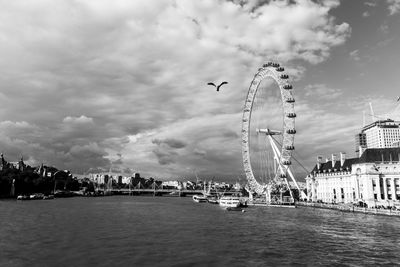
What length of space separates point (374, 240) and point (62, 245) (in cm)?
3795

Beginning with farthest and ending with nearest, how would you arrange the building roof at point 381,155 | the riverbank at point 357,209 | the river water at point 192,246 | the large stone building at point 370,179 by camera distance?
the building roof at point 381,155 < the large stone building at point 370,179 < the riverbank at point 357,209 < the river water at point 192,246

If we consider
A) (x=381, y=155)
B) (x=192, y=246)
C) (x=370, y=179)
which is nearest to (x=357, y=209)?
(x=370, y=179)

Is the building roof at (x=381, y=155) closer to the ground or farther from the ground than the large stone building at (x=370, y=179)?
farther from the ground

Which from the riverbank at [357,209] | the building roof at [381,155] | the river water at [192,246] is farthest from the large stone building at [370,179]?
the river water at [192,246]

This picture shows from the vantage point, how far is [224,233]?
53.3 metres

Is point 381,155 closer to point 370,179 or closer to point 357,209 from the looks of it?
point 370,179

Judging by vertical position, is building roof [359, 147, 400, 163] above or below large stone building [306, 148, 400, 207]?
above

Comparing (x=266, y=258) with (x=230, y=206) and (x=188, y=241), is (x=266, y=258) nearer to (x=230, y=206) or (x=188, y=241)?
(x=188, y=241)

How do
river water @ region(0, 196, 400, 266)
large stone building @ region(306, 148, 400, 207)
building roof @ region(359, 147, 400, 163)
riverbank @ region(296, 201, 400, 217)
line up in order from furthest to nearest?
1. building roof @ region(359, 147, 400, 163)
2. large stone building @ region(306, 148, 400, 207)
3. riverbank @ region(296, 201, 400, 217)
4. river water @ region(0, 196, 400, 266)

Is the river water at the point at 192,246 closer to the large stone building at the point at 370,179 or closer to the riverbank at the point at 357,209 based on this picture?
the riverbank at the point at 357,209

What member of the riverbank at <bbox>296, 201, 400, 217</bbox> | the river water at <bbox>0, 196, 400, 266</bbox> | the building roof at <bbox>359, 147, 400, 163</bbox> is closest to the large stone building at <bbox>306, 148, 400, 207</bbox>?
the building roof at <bbox>359, 147, 400, 163</bbox>

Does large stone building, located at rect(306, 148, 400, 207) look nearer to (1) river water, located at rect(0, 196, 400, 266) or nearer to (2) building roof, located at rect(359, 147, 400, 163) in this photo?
(2) building roof, located at rect(359, 147, 400, 163)

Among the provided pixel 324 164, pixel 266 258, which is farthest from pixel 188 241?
pixel 324 164

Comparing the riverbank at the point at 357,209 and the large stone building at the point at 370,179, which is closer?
the riverbank at the point at 357,209
